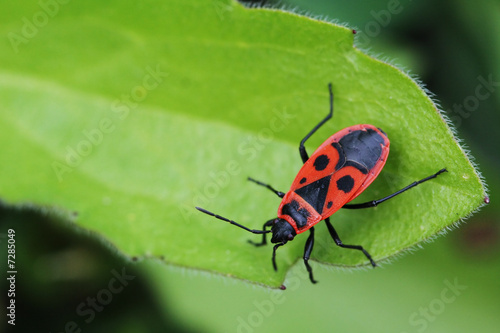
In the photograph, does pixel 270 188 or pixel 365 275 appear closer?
pixel 270 188

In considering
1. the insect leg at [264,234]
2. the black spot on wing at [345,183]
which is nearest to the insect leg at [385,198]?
the black spot on wing at [345,183]

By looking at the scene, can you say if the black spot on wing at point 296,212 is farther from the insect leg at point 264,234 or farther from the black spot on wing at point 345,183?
the black spot on wing at point 345,183

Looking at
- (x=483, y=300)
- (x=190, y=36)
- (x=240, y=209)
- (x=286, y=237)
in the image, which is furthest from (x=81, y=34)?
(x=483, y=300)

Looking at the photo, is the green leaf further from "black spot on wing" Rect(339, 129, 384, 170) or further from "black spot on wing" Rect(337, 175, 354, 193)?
"black spot on wing" Rect(337, 175, 354, 193)

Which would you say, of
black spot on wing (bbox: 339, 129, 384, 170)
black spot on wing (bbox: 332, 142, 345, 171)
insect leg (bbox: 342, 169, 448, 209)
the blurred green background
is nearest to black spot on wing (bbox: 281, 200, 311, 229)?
insect leg (bbox: 342, 169, 448, 209)

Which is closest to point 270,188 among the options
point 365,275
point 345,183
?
point 345,183

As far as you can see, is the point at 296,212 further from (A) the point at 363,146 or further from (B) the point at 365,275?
(B) the point at 365,275
